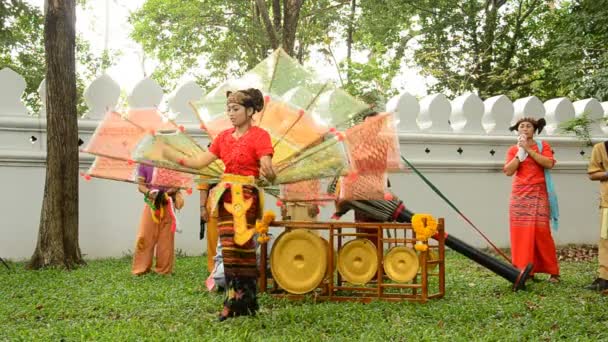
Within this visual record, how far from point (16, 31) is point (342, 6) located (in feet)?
36.3

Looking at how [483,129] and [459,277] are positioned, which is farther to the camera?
[483,129]

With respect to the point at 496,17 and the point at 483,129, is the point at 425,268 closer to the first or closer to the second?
the point at 483,129

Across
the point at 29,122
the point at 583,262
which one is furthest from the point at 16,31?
the point at 583,262

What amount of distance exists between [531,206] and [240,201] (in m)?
3.56

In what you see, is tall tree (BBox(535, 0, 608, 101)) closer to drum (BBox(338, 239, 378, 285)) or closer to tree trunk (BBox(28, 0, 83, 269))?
drum (BBox(338, 239, 378, 285))

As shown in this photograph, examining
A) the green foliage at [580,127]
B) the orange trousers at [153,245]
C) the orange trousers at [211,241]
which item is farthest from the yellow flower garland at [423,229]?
the green foliage at [580,127]

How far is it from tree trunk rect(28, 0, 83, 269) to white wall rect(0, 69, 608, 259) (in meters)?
0.67

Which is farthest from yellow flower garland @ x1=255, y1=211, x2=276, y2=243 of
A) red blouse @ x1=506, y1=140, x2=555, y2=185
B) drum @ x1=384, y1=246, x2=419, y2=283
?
red blouse @ x1=506, y1=140, x2=555, y2=185

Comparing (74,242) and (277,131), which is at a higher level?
(277,131)

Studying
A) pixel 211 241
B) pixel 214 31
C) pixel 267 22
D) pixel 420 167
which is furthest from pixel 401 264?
pixel 214 31

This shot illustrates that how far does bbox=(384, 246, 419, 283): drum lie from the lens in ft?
19.1

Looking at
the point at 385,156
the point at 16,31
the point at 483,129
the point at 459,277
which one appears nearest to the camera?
the point at 385,156

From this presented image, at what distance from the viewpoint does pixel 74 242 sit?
300 inches

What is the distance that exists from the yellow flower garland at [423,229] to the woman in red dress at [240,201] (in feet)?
4.51
